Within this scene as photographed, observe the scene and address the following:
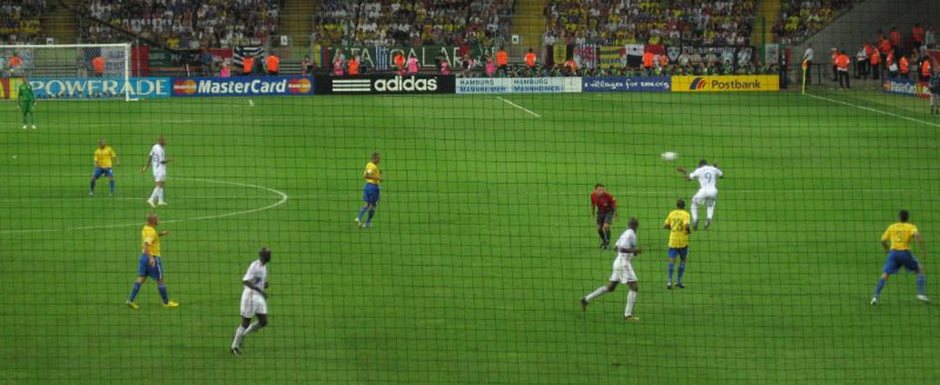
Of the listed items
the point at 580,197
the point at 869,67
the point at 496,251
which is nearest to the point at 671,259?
the point at 496,251

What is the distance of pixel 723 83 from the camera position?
56188 mm

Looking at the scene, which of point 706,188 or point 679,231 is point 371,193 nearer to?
point 706,188

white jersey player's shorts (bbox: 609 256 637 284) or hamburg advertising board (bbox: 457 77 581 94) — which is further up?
hamburg advertising board (bbox: 457 77 581 94)

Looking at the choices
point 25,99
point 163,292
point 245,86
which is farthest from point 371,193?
point 245,86

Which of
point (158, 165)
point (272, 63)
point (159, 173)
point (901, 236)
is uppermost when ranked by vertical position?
point (272, 63)

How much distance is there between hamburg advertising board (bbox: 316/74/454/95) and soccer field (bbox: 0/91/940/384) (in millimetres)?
8402

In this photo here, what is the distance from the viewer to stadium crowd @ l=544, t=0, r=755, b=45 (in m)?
63.1

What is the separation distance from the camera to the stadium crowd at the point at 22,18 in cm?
6022

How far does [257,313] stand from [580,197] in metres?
14.9

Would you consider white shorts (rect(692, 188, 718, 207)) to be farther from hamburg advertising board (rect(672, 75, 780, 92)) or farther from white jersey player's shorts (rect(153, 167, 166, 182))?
hamburg advertising board (rect(672, 75, 780, 92))

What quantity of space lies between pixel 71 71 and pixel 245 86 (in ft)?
23.0

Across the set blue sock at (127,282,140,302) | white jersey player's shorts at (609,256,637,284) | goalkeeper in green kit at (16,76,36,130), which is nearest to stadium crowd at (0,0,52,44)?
goalkeeper in green kit at (16,76,36,130)

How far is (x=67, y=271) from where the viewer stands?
2430 cm

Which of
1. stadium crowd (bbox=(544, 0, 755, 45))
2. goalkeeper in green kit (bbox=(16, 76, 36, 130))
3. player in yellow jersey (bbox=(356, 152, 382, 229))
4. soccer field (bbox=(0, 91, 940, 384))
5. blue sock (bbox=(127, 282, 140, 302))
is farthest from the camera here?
stadium crowd (bbox=(544, 0, 755, 45))
